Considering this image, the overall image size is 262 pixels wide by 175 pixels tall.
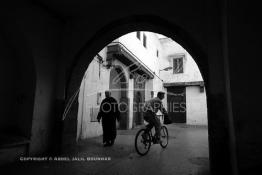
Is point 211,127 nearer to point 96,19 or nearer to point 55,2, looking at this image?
point 96,19

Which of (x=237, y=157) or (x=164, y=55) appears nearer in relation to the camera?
(x=237, y=157)

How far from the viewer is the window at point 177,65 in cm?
1794

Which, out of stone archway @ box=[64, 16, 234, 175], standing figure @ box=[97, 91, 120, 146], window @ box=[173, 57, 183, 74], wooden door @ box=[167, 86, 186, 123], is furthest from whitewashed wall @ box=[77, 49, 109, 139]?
window @ box=[173, 57, 183, 74]

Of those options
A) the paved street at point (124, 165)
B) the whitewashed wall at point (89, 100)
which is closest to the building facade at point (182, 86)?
the whitewashed wall at point (89, 100)

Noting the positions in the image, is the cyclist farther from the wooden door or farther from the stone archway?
the wooden door

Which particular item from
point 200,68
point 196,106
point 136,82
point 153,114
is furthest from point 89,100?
point 196,106

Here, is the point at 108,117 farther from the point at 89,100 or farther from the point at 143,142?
the point at 89,100

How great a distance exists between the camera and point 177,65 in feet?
59.5

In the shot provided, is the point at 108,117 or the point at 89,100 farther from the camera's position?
the point at 89,100

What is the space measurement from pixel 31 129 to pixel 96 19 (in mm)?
2865

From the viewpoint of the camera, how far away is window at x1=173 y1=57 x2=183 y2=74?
17.9 meters

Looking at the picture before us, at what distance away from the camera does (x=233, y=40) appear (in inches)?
86.9

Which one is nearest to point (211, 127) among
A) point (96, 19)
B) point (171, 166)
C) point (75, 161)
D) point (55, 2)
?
point (171, 166)

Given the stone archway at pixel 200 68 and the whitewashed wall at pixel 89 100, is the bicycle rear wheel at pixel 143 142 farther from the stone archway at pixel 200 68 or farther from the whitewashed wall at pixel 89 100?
the whitewashed wall at pixel 89 100
